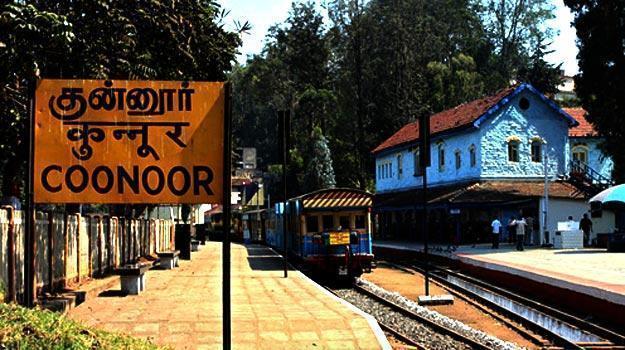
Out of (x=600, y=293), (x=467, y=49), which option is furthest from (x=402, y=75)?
(x=600, y=293)

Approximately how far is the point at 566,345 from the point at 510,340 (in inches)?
53.1

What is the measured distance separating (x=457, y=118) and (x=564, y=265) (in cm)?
2234

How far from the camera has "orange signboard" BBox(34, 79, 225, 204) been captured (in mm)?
7254

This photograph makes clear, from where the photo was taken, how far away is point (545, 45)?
233 feet

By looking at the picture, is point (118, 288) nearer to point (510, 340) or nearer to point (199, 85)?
point (510, 340)

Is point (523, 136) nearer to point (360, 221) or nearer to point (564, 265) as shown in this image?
point (564, 265)

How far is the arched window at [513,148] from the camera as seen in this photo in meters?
41.7

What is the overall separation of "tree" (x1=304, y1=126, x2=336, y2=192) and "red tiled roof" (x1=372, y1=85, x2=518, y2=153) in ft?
34.0

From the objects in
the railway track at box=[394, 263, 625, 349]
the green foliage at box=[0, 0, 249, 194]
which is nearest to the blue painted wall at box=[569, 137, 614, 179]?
the railway track at box=[394, 263, 625, 349]

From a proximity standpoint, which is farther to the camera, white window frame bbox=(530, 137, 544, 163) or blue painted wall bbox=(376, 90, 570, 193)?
white window frame bbox=(530, 137, 544, 163)

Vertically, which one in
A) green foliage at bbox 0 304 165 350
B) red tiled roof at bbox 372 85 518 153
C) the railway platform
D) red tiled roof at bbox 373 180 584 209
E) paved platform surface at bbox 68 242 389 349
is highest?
red tiled roof at bbox 372 85 518 153

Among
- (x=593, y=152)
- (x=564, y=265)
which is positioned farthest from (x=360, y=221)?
(x=593, y=152)

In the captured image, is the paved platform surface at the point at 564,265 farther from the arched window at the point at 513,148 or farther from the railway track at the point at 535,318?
the arched window at the point at 513,148

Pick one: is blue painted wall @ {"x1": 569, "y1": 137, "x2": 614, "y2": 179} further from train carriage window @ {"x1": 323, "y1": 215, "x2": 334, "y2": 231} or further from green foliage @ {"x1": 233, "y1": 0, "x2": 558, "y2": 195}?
train carriage window @ {"x1": 323, "y1": 215, "x2": 334, "y2": 231}
